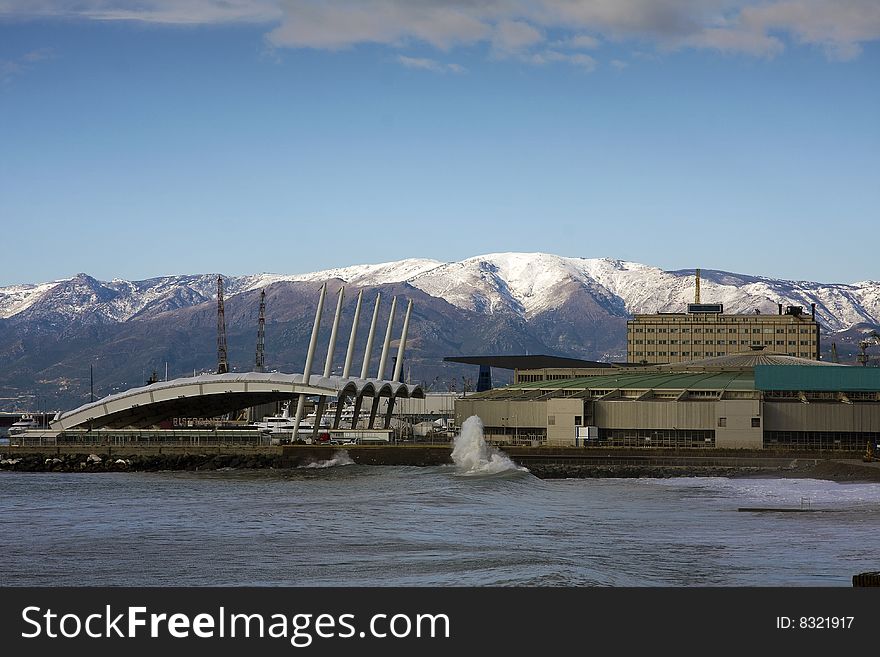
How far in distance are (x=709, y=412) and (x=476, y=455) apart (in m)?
22.9

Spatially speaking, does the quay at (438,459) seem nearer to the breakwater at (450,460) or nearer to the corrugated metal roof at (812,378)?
the breakwater at (450,460)

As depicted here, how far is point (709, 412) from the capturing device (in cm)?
12938

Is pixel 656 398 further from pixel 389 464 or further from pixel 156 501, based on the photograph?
pixel 156 501

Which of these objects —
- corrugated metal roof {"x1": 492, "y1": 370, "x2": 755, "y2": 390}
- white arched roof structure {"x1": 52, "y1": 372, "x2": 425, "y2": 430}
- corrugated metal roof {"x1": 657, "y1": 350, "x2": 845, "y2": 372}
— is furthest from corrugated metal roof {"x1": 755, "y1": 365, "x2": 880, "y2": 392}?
white arched roof structure {"x1": 52, "y1": 372, "x2": 425, "y2": 430}

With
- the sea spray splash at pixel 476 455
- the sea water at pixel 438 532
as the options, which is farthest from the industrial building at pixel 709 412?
the sea water at pixel 438 532

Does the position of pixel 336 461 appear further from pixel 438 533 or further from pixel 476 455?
pixel 438 533

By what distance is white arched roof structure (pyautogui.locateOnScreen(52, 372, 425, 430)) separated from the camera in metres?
136

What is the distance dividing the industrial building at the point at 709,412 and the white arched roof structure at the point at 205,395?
1501cm

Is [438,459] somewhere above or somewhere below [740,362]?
below

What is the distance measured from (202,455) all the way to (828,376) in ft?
205

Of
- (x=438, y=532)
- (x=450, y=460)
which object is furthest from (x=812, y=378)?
(x=438, y=532)

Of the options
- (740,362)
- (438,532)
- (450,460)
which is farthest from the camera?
(740,362)

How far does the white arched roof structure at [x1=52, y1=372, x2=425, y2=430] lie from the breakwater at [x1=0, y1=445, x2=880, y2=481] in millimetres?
4387
